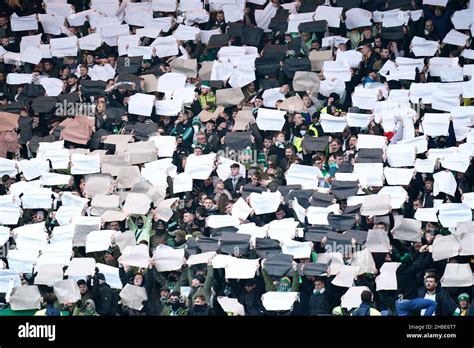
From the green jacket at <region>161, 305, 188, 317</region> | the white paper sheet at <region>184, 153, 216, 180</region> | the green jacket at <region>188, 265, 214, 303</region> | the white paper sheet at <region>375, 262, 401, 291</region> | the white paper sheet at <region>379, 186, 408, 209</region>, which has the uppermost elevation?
the white paper sheet at <region>379, 186, 408, 209</region>

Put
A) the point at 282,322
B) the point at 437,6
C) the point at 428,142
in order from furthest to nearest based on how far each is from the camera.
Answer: the point at 437,6 → the point at 428,142 → the point at 282,322

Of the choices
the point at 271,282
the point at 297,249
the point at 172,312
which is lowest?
the point at 172,312

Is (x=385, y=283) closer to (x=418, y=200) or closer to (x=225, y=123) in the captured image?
(x=418, y=200)

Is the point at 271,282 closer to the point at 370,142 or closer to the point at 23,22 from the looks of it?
the point at 370,142

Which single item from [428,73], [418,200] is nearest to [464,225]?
[418,200]

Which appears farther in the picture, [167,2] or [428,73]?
[167,2]

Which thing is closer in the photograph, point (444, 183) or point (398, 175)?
point (444, 183)

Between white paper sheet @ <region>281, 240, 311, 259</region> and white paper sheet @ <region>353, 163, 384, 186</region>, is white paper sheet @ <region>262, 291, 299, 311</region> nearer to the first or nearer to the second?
white paper sheet @ <region>281, 240, 311, 259</region>

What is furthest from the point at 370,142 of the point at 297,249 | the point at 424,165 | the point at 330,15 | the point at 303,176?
the point at 330,15

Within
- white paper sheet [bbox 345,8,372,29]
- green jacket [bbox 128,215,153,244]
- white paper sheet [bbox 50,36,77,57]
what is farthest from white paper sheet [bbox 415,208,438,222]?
white paper sheet [bbox 50,36,77,57]

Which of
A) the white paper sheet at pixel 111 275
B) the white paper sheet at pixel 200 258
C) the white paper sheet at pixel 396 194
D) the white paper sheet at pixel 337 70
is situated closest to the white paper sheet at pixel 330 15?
the white paper sheet at pixel 337 70

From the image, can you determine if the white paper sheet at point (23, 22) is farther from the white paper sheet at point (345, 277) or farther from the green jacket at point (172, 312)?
the white paper sheet at point (345, 277)
